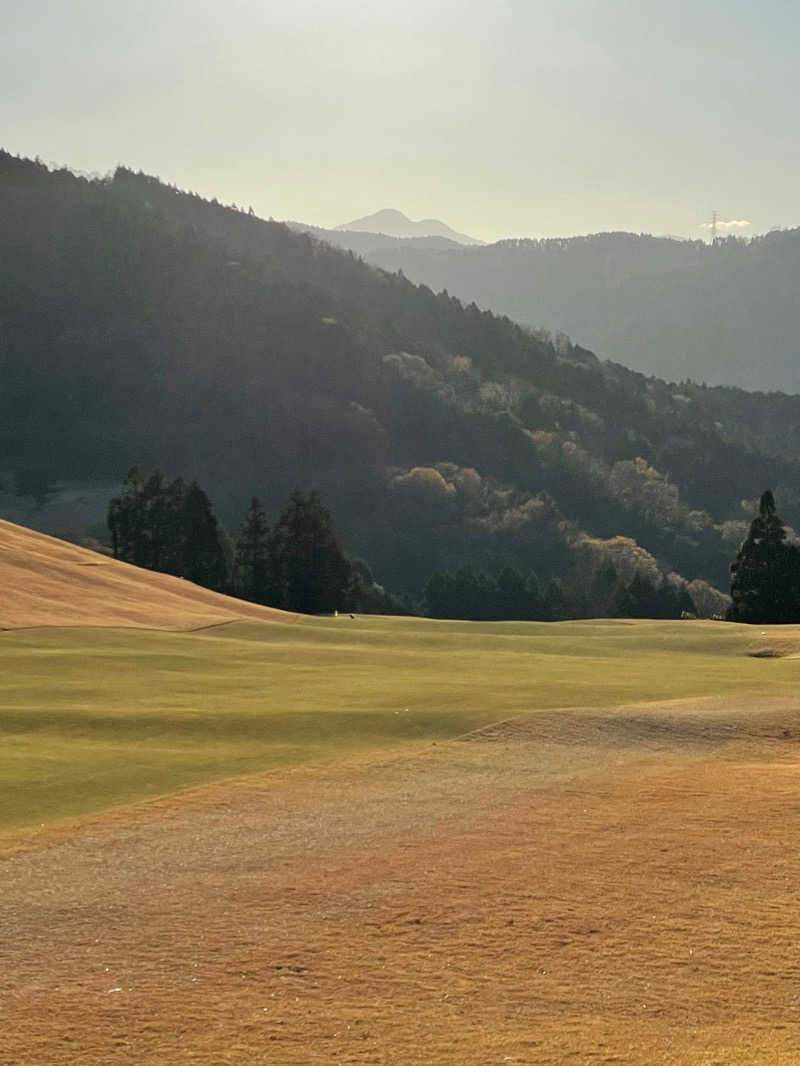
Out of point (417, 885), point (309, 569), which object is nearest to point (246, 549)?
point (309, 569)

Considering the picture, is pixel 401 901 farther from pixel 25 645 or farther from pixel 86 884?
pixel 25 645

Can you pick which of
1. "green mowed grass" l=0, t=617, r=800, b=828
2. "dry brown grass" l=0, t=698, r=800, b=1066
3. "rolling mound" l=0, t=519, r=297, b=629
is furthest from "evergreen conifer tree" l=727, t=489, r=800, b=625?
"dry brown grass" l=0, t=698, r=800, b=1066

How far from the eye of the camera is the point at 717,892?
56.0 ft

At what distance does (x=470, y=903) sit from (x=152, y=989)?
15.0 feet

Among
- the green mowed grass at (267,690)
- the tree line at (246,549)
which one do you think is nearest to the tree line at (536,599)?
the tree line at (246,549)

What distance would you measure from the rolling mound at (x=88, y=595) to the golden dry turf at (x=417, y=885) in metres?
17.6

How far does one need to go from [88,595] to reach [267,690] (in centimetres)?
2518

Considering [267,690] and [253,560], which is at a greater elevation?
[253,560]

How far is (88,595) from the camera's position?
57438mm

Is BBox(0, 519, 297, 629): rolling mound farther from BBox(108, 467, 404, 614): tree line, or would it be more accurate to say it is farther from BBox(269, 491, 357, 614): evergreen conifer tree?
BBox(108, 467, 404, 614): tree line

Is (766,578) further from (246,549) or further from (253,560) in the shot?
(246,549)

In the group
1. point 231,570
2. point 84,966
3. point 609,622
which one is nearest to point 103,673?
point 84,966

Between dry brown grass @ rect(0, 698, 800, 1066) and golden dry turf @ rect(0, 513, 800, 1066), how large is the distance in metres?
0.05

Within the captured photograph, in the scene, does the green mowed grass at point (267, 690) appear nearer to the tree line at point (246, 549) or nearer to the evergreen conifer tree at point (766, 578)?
the evergreen conifer tree at point (766, 578)
